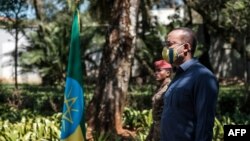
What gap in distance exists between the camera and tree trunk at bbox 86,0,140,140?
31.2 ft

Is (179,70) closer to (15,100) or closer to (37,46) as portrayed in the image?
(15,100)

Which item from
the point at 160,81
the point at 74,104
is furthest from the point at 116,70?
the point at 160,81

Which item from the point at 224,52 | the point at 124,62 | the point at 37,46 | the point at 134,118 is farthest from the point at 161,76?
the point at 224,52

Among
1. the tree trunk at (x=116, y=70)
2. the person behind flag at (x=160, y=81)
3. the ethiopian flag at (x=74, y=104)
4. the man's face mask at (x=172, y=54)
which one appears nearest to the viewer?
the man's face mask at (x=172, y=54)

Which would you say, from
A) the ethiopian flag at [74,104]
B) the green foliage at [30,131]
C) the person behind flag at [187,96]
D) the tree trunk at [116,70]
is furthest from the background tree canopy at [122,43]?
the person behind flag at [187,96]

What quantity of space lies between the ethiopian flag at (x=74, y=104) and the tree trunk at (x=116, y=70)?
2805 mm

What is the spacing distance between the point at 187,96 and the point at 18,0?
11.4 metres

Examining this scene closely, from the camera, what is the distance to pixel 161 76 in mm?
5566

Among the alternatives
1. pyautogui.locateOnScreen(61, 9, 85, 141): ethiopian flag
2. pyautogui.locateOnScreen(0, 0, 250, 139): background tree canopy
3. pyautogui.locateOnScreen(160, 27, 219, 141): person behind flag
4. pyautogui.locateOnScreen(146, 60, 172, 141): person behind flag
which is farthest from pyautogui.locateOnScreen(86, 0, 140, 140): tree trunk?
pyautogui.locateOnScreen(160, 27, 219, 141): person behind flag

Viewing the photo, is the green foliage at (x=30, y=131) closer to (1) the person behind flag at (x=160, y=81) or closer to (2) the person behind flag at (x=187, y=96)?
(1) the person behind flag at (x=160, y=81)

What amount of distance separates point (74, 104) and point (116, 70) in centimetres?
311

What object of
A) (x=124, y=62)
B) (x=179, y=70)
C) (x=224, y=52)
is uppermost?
(x=179, y=70)

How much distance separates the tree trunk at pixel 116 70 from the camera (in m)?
9.50

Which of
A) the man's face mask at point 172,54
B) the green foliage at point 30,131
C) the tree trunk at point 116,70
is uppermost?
the man's face mask at point 172,54
